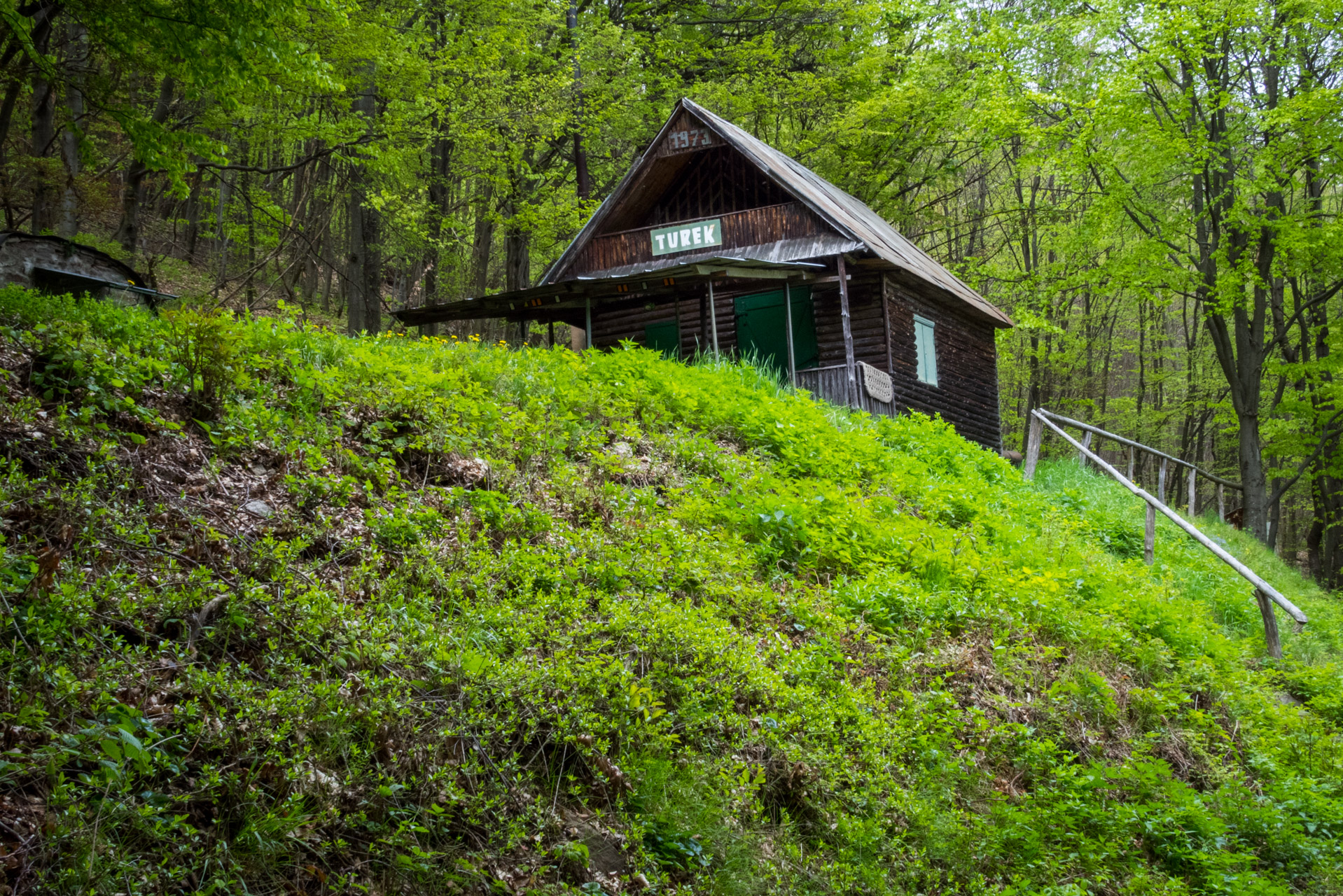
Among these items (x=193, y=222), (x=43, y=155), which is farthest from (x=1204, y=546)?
(x=193, y=222)

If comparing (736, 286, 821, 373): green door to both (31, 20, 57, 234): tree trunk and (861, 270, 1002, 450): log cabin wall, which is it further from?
(31, 20, 57, 234): tree trunk

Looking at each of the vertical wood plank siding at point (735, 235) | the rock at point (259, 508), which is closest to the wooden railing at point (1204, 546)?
the vertical wood plank siding at point (735, 235)

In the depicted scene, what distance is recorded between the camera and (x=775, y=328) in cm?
1833

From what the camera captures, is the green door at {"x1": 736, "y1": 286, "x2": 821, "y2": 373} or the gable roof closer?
the gable roof

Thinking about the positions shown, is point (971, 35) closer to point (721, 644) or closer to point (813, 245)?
point (813, 245)

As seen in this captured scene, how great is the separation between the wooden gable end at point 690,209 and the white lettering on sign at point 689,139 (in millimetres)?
14

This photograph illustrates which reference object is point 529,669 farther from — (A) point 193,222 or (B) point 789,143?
(A) point 193,222

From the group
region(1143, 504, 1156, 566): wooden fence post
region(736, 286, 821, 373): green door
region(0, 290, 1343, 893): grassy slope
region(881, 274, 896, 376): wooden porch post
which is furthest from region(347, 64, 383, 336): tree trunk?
region(1143, 504, 1156, 566): wooden fence post

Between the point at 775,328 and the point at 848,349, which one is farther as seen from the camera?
the point at 775,328

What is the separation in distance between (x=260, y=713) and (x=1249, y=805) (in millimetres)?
5520

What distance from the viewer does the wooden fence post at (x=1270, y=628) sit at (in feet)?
25.2

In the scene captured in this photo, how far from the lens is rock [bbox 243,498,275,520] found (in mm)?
A: 4887

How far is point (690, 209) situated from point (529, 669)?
16.5 meters

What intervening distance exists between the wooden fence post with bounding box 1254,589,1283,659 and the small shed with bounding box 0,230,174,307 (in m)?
11.7
